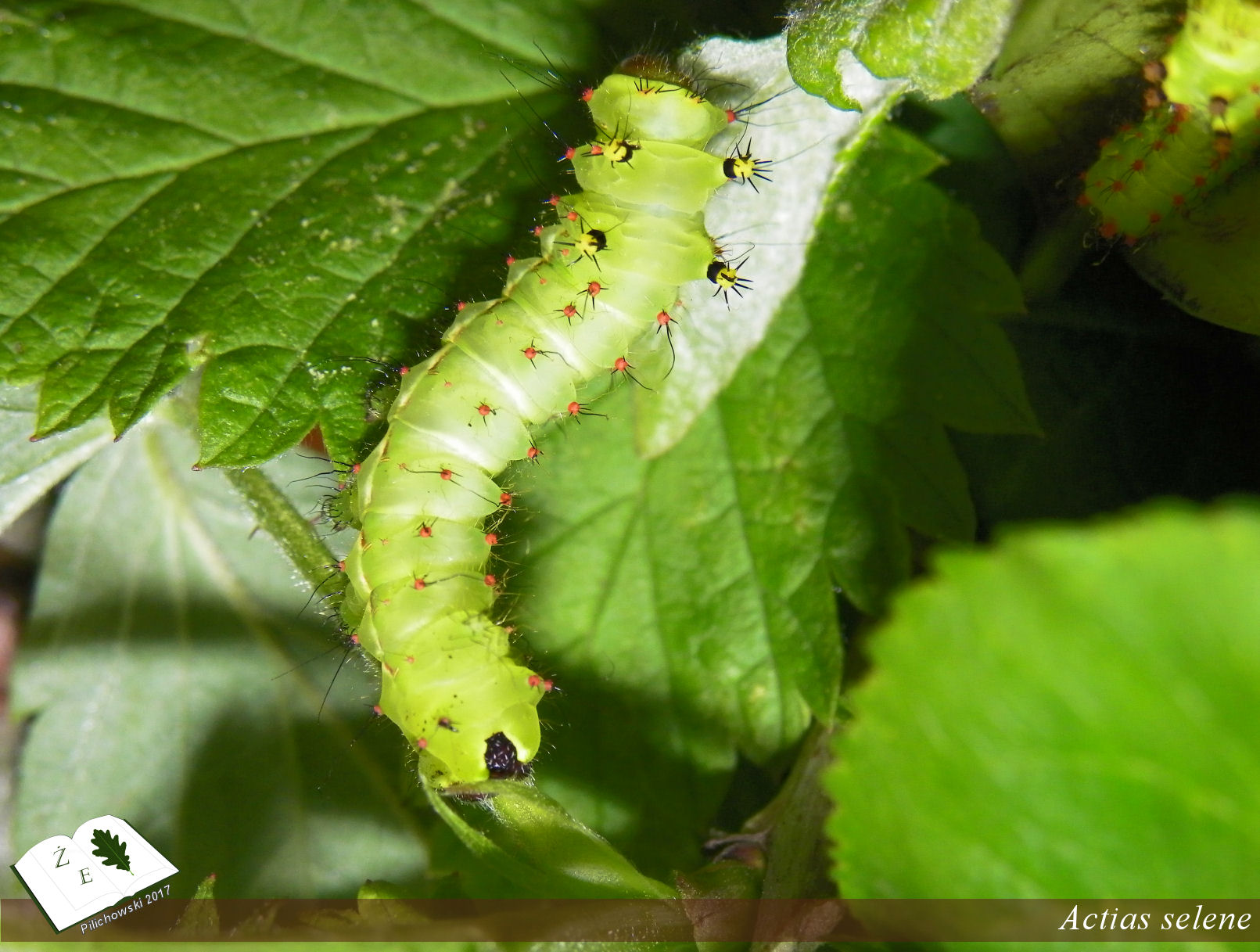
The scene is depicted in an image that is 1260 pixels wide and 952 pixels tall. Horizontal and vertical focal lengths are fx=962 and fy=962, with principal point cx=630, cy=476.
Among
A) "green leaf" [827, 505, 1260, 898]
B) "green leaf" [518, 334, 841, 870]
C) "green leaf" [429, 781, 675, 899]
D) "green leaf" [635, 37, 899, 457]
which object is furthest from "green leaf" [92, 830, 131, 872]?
"green leaf" [827, 505, 1260, 898]

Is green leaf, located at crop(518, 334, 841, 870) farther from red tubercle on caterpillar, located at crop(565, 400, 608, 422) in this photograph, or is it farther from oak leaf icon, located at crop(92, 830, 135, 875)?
oak leaf icon, located at crop(92, 830, 135, 875)

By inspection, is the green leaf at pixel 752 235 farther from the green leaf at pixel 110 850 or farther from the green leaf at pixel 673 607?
the green leaf at pixel 110 850

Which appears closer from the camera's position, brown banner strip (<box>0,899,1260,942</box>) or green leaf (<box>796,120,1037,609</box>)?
brown banner strip (<box>0,899,1260,942</box>)

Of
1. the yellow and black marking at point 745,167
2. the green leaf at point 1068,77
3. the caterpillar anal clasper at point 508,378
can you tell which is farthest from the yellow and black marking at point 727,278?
the green leaf at point 1068,77

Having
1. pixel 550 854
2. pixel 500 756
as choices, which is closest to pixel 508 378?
pixel 500 756

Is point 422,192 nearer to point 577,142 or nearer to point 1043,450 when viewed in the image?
point 577,142

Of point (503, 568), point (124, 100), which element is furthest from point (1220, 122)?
point (124, 100)

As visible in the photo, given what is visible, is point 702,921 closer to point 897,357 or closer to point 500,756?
point 500,756
